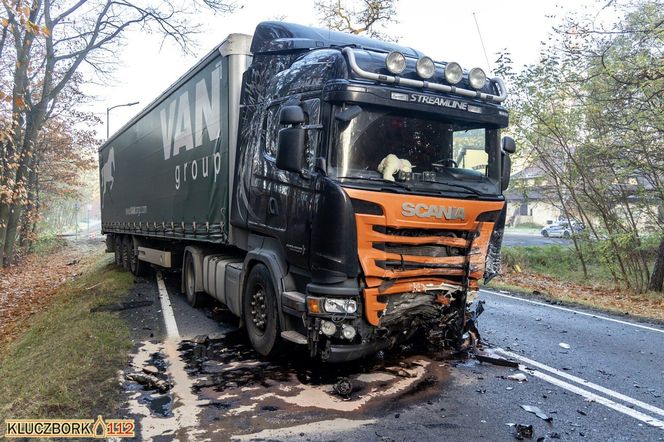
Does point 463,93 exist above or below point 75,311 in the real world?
above

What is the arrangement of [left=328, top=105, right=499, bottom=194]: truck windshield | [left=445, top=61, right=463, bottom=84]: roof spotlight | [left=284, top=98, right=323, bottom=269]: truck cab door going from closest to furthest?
[left=328, top=105, right=499, bottom=194]: truck windshield → [left=284, top=98, right=323, bottom=269]: truck cab door → [left=445, top=61, right=463, bottom=84]: roof spotlight

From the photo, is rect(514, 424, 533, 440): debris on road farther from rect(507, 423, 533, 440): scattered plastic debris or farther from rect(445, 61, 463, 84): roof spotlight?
rect(445, 61, 463, 84): roof spotlight

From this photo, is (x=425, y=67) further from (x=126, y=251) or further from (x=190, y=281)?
(x=126, y=251)

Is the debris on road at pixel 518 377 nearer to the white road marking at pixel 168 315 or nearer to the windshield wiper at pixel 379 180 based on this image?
the windshield wiper at pixel 379 180

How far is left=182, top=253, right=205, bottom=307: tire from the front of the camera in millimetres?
8062

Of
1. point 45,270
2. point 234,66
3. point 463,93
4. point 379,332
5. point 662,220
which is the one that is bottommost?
point 45,270

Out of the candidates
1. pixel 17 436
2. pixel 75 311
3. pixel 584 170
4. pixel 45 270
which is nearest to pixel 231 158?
pixel 17 436

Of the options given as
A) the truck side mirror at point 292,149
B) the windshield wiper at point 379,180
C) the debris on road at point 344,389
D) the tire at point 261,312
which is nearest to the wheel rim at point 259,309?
the tire at point 261,312

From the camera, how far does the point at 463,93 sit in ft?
15.7

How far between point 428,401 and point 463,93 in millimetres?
2961

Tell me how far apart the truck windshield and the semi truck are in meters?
0.01

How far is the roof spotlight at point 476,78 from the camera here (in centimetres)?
485

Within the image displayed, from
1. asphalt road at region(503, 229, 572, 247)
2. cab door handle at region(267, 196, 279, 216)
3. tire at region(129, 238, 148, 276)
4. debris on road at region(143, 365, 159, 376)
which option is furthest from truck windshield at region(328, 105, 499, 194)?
asphalt road at region(503, 229, 572, 247)

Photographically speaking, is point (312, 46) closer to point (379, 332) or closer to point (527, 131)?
point (379, 332)
